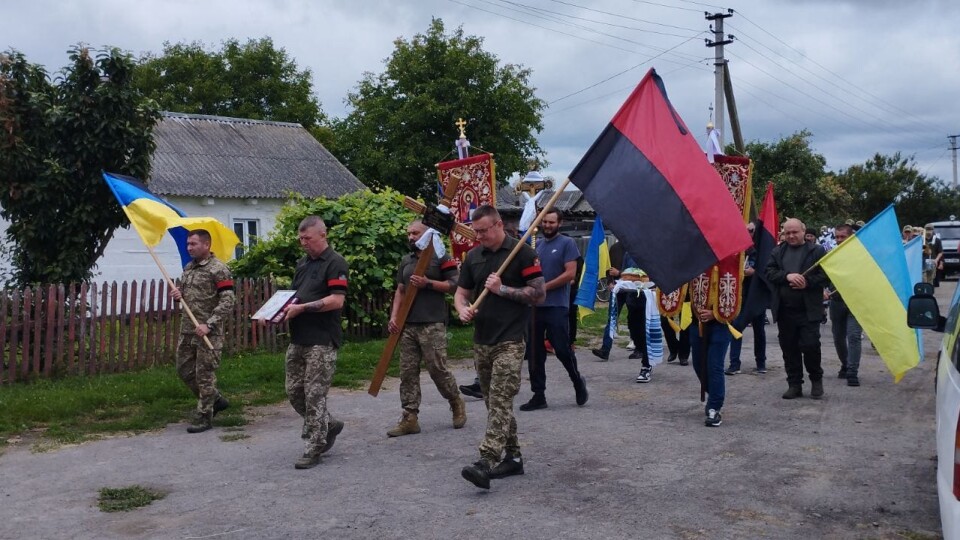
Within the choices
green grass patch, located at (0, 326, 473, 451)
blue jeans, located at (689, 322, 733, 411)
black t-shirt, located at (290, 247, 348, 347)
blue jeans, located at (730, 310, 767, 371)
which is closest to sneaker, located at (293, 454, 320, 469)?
black t-shirt, located at (290, 247, 348, 347)

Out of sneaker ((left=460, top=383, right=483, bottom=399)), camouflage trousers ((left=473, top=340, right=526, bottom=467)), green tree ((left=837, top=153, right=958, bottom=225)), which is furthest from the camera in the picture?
green tree ((left=837, top=153, right=958, bottom=225))

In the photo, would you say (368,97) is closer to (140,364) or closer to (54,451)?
(140,364)

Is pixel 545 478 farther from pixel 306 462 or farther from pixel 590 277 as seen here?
pixel 590 277

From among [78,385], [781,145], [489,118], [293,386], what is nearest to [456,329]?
[78,385]

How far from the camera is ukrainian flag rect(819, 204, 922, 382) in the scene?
9.02 meters

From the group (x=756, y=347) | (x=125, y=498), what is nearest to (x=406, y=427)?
(x=125, y=498)

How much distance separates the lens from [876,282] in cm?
920

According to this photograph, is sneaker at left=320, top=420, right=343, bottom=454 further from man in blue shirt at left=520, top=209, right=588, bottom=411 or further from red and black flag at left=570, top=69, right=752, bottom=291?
red and black flag at left=570, top=69, right=752, bottom=291

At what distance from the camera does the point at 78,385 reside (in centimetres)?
993

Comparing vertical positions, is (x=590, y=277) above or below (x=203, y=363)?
above

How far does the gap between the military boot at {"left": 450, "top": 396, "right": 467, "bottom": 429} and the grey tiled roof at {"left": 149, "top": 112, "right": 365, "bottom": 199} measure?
17.6 metres

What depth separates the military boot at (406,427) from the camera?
789cm

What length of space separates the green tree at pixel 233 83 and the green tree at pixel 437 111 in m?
13.5

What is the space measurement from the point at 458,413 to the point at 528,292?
2213 mm
